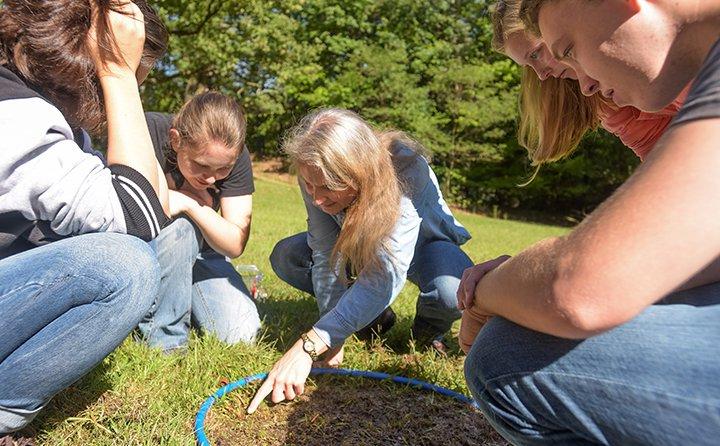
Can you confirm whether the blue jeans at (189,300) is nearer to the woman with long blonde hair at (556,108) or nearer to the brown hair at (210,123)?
the brown hair at (210,123)

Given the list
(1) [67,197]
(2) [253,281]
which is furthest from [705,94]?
(2) [253,281]

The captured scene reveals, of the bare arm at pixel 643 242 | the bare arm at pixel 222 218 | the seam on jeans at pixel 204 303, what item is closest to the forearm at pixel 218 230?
the bare arm at pixel 222 218

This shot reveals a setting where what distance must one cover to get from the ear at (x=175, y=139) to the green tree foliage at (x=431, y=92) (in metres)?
16.4

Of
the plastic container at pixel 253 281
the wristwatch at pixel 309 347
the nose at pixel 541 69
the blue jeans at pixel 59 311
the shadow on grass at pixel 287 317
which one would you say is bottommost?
the plastic container at pixel 253 281

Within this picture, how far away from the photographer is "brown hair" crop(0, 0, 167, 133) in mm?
1928

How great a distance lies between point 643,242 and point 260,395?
168 centimetres

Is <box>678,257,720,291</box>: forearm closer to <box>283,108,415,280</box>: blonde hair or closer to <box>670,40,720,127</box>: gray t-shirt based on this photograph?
<box>670,40,720,127</box>: gray t-shirt

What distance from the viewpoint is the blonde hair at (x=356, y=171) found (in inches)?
104

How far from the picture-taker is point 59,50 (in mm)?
1977

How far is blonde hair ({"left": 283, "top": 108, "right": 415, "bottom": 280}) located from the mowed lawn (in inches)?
24.6

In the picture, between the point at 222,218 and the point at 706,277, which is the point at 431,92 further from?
the point at 706,277

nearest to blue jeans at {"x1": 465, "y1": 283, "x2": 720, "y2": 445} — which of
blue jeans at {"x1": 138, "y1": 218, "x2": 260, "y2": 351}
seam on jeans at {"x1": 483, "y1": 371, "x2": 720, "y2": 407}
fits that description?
seam on jeans at {"x1": 483, "y1": 371, "x2": 720, "y2": 407}

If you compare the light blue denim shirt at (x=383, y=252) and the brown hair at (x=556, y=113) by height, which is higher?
the brown hair at (x=556, y=113)

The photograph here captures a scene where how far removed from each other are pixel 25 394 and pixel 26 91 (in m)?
0.84
